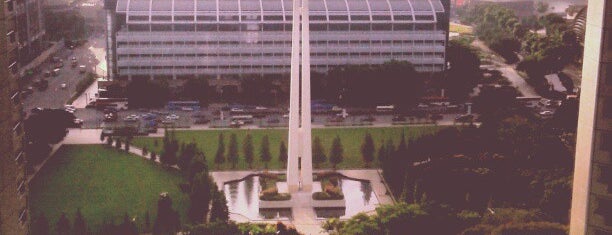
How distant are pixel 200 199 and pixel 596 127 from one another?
1746 cm

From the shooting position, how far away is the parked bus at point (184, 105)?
41891 millimetres

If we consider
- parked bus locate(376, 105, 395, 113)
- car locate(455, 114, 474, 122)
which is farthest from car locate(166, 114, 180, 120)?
car locate(455, 114, 474, 122)

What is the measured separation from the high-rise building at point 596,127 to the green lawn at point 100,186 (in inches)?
701

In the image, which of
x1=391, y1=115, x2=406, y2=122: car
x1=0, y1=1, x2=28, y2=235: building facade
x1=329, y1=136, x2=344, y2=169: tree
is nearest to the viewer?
x1=0, y1=1, x2=28, y2=235: building facade

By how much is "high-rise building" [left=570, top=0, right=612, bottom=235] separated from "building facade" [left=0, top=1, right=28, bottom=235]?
5.83m

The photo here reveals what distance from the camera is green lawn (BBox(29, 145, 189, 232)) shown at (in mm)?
26672

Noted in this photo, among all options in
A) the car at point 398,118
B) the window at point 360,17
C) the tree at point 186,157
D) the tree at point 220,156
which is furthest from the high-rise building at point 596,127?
the window at point 360,17

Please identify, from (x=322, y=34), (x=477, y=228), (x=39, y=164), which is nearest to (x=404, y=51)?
(x=322, y=34)

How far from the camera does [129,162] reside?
32531 millimetres

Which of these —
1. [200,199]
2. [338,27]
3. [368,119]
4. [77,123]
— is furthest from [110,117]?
[200,199]

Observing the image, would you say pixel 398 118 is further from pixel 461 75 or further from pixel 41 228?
pixel 41 228

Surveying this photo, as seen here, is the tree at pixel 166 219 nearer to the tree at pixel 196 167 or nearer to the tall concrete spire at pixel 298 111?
the tree at pixel 196 167

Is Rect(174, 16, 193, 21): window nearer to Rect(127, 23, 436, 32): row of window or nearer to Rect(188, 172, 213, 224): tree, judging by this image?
Rect(127, 23, 436, 32): row of window

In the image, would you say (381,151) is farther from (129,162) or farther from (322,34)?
(322,34)
